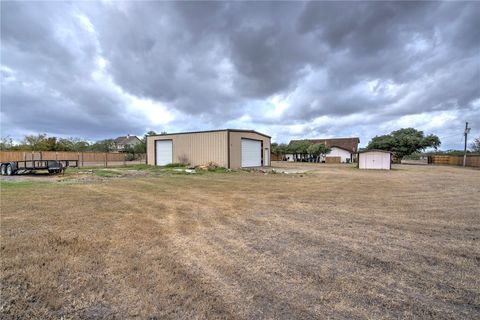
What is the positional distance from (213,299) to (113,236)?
2.74 m

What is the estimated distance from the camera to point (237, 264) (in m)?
3.55

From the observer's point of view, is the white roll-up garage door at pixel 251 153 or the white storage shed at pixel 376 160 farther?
the white storage shed at pixel 376 160

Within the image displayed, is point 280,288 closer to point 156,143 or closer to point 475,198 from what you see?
point 475,198

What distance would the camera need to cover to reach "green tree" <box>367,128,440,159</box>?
44938mm

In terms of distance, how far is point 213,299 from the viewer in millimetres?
2693

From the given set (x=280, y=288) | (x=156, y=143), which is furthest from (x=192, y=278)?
(x=156, y=143)

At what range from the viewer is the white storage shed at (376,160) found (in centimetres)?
2884

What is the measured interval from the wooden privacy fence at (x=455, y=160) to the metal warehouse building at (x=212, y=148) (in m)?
30.4

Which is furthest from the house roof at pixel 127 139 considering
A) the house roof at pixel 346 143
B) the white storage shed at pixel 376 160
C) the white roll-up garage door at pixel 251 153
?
the white storage shed at pixel 376 160

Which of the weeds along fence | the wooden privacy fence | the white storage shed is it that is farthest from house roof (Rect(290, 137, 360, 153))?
the weeds along fence

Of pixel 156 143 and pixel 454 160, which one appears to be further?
pixel 454 160

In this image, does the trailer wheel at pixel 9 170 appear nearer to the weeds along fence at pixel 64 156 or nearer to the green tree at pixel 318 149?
the weeds along fence at pixel 64 156

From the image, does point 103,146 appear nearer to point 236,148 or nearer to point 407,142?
point 236,148

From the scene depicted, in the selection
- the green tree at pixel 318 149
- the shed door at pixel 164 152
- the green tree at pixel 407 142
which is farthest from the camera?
the green tree at pixel 318 149
